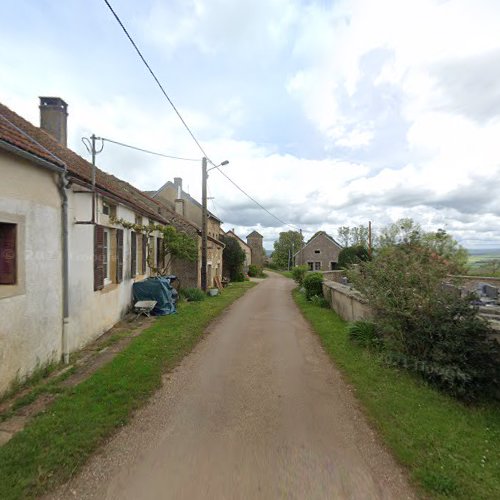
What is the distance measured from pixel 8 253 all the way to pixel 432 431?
6.44m

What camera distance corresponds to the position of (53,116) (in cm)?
1071

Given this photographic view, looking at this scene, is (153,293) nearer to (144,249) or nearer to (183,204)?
(144,249)

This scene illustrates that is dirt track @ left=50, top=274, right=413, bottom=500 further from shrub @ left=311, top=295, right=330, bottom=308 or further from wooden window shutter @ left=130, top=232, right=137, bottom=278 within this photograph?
shrub @ left=311, top=295, right=330, bottom=308

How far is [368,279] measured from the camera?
7254mm

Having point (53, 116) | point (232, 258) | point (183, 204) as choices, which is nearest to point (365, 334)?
point (53, 116)

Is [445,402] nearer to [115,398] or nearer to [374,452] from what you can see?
[374,452]

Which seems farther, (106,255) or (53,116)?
(53,116)

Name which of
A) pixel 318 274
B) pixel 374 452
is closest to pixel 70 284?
pixel 374 452

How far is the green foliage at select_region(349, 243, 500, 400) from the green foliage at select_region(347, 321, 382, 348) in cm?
52

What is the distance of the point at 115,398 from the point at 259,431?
2156 millimetres

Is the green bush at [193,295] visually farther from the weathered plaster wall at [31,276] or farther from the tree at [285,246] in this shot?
the tree at [285,246]

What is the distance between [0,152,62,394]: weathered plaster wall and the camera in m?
4.52

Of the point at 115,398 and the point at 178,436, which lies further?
the point at 115,398

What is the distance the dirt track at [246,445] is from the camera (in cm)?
275
